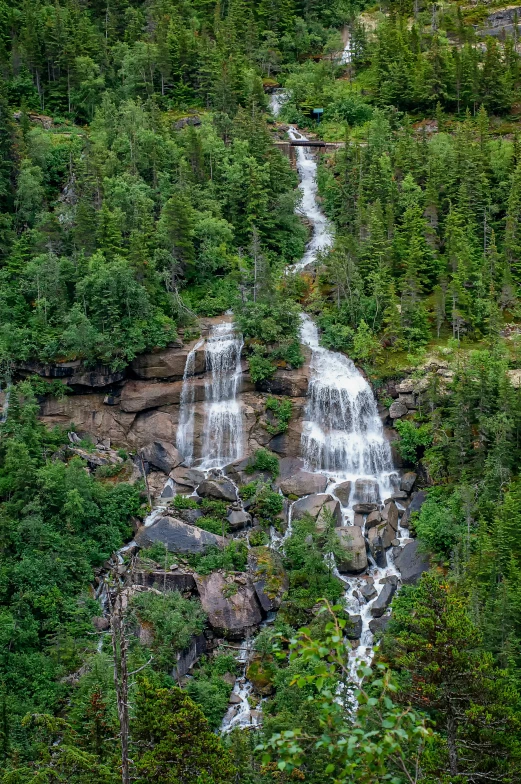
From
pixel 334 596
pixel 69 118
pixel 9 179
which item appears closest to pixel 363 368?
pixel 334 596

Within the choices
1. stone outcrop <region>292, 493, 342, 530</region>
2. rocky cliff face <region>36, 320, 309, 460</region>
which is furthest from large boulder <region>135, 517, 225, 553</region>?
rocky cliff face <region>36, 320, 309, 460</region>

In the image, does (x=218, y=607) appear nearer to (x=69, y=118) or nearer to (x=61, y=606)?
(x=61, y=606)

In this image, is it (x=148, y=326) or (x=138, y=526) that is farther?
(x=148, y=326)

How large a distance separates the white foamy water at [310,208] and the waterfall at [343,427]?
35.4 ft

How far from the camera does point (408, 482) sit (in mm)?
51281

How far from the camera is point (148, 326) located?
5600 centimetres

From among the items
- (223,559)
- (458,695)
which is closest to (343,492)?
(223,559)

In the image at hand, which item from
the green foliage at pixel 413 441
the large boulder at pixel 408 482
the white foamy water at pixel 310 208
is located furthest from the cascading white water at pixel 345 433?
the white foamy water at pixel 310 208

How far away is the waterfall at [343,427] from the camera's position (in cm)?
5300

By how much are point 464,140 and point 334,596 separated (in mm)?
40763

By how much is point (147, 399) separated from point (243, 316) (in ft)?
26.5

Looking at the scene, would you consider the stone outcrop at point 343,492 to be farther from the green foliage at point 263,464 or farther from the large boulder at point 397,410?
the large boulder at point 397,410

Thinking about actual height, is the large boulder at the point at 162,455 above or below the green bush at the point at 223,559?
above

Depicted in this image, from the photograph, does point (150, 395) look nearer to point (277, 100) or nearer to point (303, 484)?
point (303, 484)
